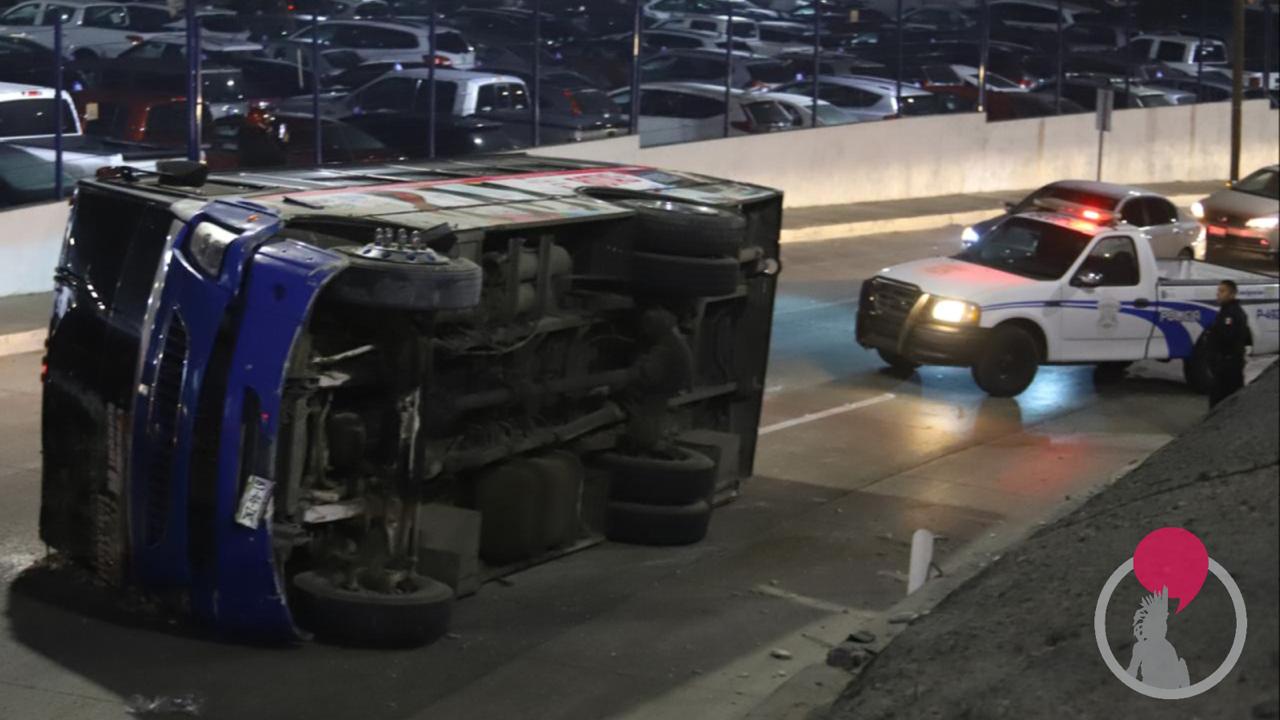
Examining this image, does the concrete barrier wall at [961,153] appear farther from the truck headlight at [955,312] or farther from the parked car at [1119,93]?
the truck headlight at [955,312]

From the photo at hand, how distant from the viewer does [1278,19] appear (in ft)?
160

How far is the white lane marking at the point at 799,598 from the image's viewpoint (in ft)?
35.3

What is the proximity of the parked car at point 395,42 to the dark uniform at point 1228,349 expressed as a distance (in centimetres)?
1313

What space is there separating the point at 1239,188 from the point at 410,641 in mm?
24421

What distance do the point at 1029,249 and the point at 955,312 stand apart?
1.53 meters

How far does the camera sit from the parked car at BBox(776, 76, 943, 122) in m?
33.2

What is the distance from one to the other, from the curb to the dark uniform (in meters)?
11.9

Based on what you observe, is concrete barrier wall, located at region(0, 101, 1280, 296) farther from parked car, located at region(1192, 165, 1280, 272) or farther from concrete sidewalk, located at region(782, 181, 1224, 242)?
parked car, located at region(1192, 165, 1280, 272)

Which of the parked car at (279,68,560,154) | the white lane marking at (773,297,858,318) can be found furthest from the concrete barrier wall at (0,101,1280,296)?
the white lane marking at (773,297,858,318)

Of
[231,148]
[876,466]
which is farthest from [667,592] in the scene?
[231,148]

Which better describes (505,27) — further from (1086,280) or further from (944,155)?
(1086,280)

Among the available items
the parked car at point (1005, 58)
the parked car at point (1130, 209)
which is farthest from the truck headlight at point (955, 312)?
the parked car at point (1005, 58)

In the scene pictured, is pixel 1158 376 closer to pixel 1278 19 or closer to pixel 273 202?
pixel 273 202

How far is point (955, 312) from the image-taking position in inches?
687
